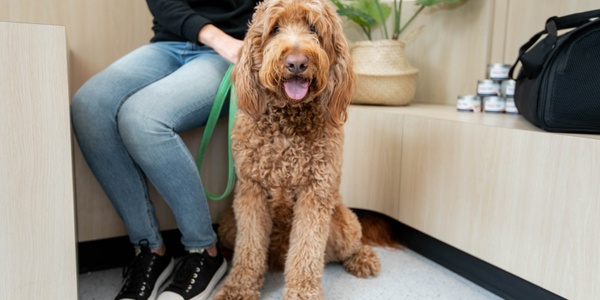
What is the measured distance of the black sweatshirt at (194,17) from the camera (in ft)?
4.78

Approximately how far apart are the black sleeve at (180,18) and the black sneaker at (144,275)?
74 centimetres

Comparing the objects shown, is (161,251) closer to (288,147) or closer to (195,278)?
(195,278)

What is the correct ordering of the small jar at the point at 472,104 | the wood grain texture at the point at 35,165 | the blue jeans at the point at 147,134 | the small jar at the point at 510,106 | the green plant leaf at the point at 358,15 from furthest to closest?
1. the green plant leaf at the point at 358,15
2. the small jar at the point at 472,104
3. the small jar at the point at 510,106
4. the blue jeans at the point at 147,134
5. the wood grain texture at the point at 35,165

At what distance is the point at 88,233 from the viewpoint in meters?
1.60

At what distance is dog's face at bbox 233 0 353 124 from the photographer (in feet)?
3.68

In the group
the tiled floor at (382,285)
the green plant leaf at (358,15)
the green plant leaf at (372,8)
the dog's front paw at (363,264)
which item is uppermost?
the green plant leaf at (372,8)

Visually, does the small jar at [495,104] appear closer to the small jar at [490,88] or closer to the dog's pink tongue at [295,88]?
the small jar at [490,88]

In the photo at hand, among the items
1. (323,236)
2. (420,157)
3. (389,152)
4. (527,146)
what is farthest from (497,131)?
(323,236)

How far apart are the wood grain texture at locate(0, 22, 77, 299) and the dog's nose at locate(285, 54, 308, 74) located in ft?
1.74

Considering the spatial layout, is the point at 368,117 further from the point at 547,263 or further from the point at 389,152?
the point at 547,263

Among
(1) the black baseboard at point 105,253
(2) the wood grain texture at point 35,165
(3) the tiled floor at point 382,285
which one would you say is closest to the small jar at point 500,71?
(3) the tiled floor at point 382,285

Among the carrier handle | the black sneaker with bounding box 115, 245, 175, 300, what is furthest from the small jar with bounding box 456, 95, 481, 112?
the black sneaker with bounding box 115, 245, 175, 300

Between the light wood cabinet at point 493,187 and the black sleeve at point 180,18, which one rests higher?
the black sleeve at point 180,18

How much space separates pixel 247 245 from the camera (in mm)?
1383
